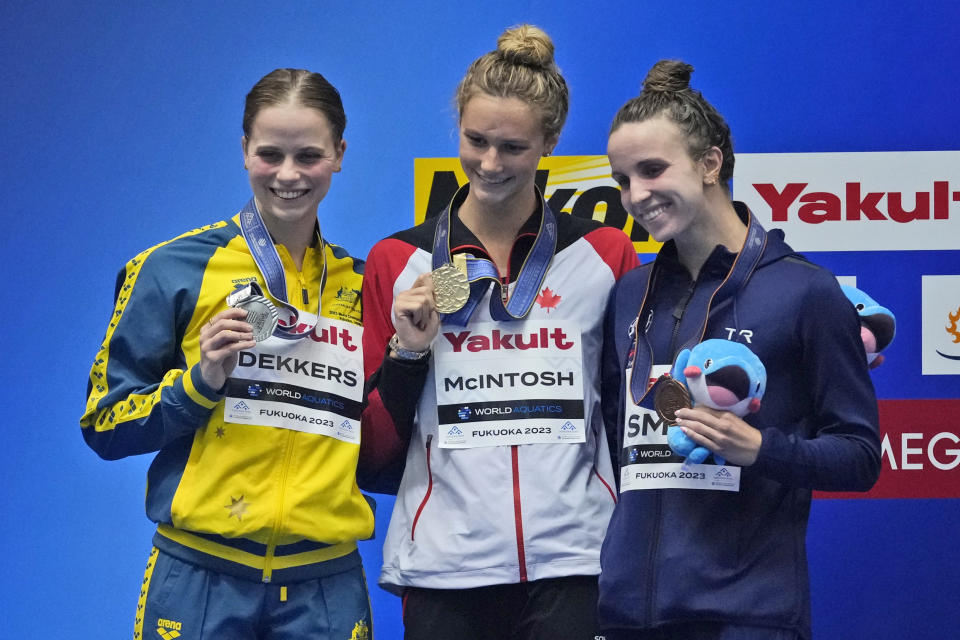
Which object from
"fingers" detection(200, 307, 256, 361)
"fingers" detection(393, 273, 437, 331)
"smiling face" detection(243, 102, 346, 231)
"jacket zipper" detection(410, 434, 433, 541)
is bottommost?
"jacket zipper" detection(410, 434, 433, 541)

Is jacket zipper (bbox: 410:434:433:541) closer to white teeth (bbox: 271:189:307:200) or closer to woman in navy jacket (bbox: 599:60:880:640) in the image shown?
woman in navy jacket (bbox: 599:60:880:640)

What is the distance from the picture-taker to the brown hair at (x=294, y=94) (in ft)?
6.55

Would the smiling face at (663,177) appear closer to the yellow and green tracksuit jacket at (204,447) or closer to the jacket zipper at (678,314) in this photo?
the jacket zipper at (678,314)

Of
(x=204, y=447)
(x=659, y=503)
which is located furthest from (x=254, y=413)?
(x=659, y=503)

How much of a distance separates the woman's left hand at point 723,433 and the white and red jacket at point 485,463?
1.29 feet

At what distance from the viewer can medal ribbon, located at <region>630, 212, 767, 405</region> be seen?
5.60ft

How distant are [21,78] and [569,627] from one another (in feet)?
7.15

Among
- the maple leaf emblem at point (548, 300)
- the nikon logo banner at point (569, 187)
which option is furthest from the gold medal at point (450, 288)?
the nikon logo banner at point (569, 187)

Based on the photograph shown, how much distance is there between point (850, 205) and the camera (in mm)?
2895

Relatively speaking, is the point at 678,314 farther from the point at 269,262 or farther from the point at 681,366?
the point at 269,262

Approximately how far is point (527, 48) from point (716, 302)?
59 cm

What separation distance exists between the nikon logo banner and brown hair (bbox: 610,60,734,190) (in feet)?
3.29

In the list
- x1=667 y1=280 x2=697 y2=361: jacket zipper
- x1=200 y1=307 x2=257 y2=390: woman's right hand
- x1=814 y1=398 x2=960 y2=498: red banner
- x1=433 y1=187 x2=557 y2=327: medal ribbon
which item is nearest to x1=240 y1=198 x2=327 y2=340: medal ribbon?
x1=200 y1=307 x2=257 y2=390: woman's right hand

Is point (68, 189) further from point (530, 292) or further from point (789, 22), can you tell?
point (789, 22)
